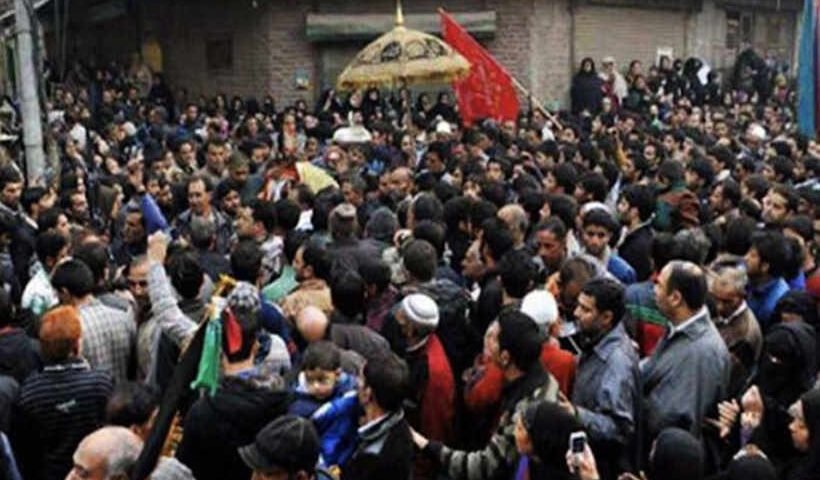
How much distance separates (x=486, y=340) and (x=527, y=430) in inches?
42.1

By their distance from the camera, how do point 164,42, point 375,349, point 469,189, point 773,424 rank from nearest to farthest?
point 773,424
point 375,349
point 469,189
point 164,42

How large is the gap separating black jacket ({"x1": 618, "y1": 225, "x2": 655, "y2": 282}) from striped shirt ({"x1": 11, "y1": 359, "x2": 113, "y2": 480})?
11.2 feet

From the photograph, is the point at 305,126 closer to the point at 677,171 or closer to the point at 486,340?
the point at 677,171

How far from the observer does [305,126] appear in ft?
50.4

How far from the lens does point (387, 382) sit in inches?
165

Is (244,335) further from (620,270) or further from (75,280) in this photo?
(620,270)

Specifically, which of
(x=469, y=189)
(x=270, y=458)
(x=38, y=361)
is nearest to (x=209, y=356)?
(x=270, y=458)

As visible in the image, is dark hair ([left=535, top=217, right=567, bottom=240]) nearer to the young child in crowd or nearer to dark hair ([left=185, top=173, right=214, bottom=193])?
the young child in crowd

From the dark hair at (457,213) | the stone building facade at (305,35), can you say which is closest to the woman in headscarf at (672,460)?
the dark hair at (457,213)

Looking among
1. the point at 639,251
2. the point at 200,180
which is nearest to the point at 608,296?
the point at 639,251

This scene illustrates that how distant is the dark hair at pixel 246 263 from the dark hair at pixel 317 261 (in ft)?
0.84

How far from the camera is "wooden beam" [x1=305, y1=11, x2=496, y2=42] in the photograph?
18594 mm

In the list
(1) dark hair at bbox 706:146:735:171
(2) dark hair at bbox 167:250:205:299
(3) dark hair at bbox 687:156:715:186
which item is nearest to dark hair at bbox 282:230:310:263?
(2) dark hair at bbox 167:250:205:299

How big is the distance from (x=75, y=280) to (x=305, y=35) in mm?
13825
